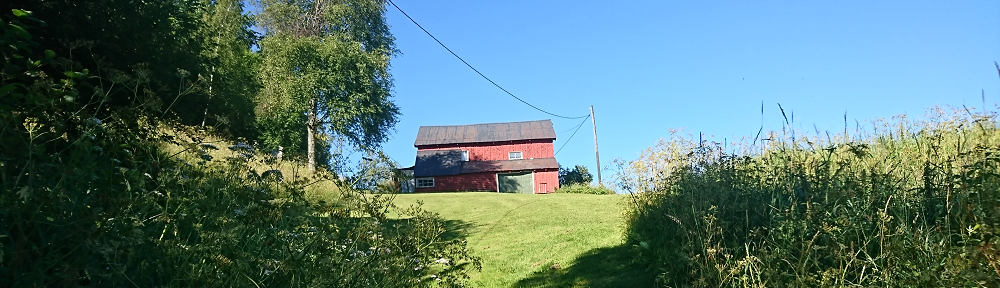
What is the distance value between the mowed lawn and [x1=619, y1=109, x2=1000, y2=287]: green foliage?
2.02 feet

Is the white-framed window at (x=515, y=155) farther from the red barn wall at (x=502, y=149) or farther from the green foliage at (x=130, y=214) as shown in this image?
the green foliage at (x=130, y=214)

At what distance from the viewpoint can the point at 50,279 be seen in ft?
7.41

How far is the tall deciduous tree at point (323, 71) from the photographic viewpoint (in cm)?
2717

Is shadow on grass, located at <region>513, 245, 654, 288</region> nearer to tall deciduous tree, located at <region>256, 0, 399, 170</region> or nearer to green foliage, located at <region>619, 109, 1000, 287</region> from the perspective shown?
green foliage, located at <region>619, 109, 1000, 287</region>

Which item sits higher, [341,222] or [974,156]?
[974,156]

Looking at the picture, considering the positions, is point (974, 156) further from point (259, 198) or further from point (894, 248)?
point (259, 198)

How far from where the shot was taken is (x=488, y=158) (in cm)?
3788

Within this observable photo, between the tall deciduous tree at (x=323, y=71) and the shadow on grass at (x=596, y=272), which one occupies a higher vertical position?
the tall deciduous tree at (x=323, y=71)

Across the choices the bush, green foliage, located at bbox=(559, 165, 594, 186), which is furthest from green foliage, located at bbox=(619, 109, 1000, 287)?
green foliage, located at bbox=(559, 165, 594, 186)

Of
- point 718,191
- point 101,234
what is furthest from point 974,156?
point 101,234

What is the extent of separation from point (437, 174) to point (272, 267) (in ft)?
108

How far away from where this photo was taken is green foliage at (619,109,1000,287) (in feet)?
13.0

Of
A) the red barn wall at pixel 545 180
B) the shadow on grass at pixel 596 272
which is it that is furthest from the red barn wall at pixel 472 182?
the shadow on grass at pixel 596 272

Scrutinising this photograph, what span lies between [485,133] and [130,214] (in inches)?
1401
